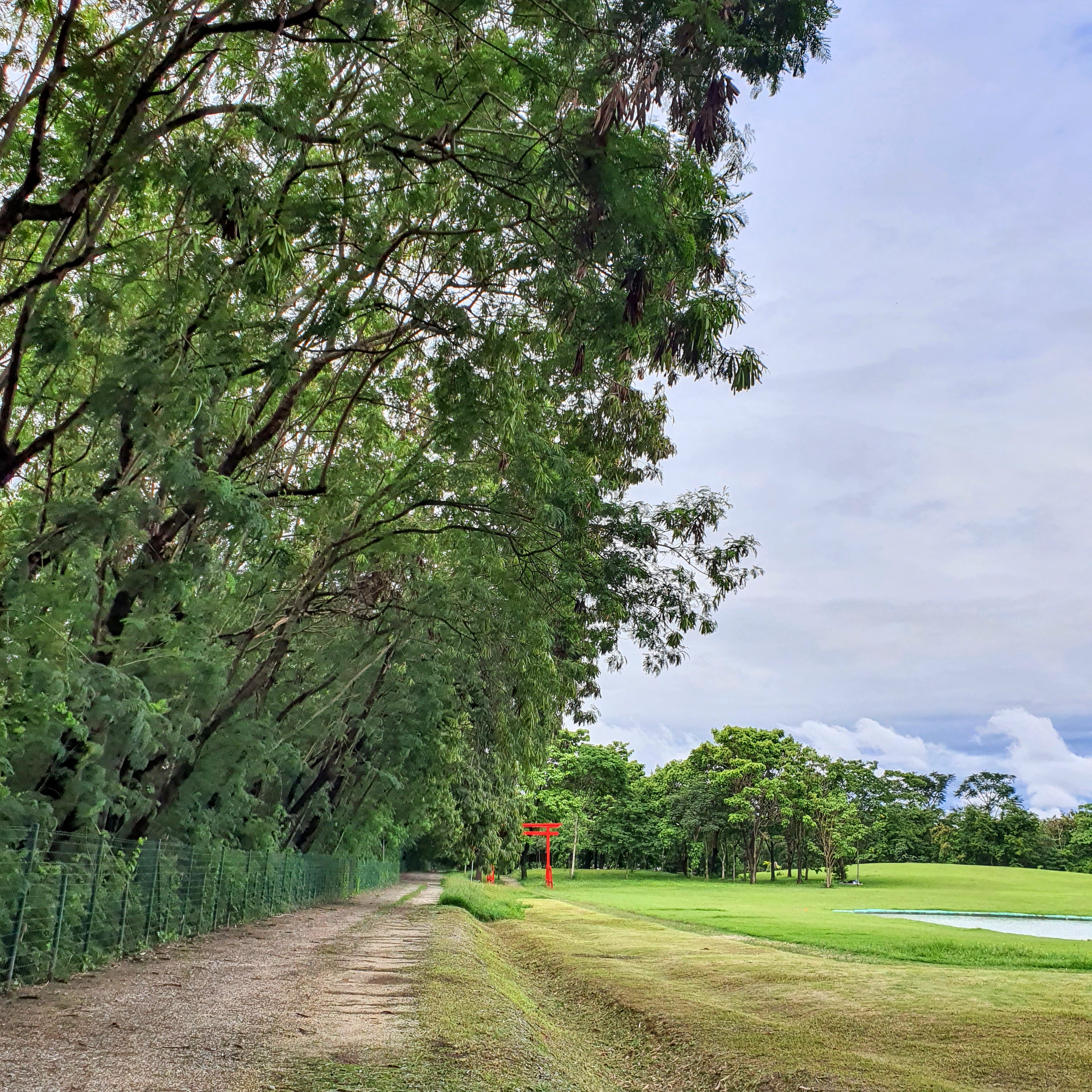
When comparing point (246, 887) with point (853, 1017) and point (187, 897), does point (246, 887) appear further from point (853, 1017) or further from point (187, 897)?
point (853, 1017)

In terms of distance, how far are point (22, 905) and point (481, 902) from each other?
19492 mm

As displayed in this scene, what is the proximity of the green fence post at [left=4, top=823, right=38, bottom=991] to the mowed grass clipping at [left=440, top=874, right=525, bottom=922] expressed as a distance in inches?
662

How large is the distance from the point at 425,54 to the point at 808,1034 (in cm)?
919

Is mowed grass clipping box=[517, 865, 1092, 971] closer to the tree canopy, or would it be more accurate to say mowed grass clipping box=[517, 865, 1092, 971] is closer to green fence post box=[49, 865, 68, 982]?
the tree canopy

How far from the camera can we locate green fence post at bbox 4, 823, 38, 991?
28.6 ft

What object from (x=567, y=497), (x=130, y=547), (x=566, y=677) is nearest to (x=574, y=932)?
(x=566, y=677)

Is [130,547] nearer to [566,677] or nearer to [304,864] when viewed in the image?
[566,677]

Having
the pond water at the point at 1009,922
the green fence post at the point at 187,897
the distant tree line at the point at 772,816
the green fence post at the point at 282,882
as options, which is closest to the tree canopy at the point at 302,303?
the green fence post at the point at 187,897

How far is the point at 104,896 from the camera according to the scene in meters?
11.3

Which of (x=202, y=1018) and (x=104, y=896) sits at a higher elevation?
(x=104, y=896)

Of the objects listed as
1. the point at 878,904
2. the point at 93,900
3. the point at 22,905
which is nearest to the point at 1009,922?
the point at 878,904

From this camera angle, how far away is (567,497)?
1305 centimetres

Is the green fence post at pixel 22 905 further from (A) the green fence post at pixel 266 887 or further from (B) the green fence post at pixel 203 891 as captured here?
(A) the green fence post at pixel 266 887

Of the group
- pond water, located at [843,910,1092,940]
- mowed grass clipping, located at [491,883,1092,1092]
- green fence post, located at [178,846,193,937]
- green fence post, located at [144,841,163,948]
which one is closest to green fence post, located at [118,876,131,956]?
green fence post, located at [144,841,163,948]
